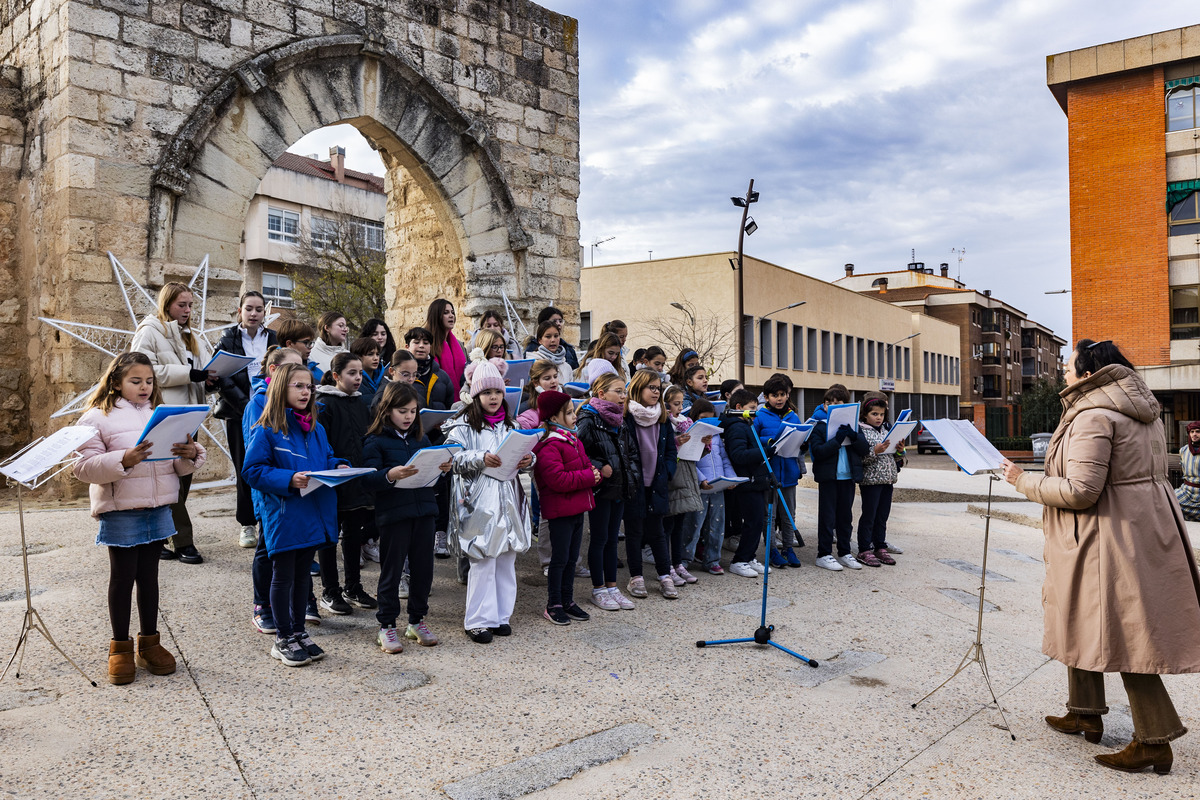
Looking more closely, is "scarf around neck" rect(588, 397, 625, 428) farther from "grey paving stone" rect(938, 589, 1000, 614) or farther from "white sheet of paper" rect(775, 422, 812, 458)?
"grey paving stone" rect(938, 589, 1000, 614)

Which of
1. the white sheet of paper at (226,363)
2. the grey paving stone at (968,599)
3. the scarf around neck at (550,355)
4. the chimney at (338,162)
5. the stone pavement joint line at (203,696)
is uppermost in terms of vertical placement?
the chimney at (338,162)

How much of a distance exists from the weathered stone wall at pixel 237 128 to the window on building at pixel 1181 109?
24156 mm

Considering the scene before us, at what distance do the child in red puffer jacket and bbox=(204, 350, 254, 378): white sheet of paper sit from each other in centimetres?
197

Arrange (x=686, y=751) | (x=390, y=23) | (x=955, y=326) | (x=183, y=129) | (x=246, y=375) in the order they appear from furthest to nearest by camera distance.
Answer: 1. (x=955, y=326)
2. (x=390, y=23)
3. (x=183, y=129)
4. (x=246, y=375)
5. (x=686, y=751)

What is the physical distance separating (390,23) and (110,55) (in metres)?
2.87

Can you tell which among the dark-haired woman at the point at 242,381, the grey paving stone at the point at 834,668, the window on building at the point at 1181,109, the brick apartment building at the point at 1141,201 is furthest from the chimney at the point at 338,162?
the grey paving stone at the point at 834,668

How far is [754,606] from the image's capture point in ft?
18.2

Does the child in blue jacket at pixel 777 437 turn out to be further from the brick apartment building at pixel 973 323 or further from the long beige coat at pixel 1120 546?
the brick apartment building at pixel 973 323

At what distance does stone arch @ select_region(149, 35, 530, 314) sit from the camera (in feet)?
25.1

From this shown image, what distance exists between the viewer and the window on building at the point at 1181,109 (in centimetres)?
2545

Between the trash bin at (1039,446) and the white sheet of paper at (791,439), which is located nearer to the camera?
the white sheet of paper at (791,439)

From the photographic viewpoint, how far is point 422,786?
2967 mm

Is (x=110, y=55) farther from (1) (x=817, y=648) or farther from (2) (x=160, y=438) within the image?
(1) (x=817, y=648)

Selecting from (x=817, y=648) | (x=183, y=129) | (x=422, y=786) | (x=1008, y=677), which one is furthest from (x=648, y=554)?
(x=183, y=129)
